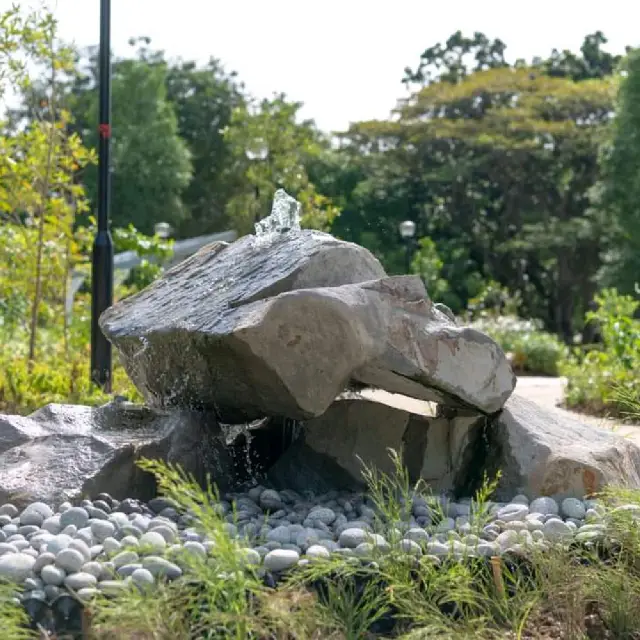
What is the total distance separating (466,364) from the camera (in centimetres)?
485

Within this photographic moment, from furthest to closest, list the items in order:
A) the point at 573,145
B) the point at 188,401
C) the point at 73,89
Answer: the point at 73,89
the point at 573,145
the point at 188,401

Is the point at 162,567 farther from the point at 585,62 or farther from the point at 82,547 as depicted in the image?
the point at 585,62

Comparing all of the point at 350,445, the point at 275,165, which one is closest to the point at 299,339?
the point at 350,445

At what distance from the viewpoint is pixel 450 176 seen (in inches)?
1251

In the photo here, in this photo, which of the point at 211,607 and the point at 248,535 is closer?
the point at 211,607

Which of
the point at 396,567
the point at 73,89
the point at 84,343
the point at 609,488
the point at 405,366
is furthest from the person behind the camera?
the point at 73,89

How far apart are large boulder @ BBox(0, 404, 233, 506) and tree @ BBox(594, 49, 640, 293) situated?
24.1 metres

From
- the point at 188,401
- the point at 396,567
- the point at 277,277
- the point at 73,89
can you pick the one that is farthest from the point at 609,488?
the point at 73,89

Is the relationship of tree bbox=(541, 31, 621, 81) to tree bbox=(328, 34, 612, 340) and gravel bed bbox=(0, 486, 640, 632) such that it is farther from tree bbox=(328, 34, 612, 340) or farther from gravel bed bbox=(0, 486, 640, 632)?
gravel bed bbox=(0, 486, 640, 632)

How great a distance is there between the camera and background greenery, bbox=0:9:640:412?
23.8 metres

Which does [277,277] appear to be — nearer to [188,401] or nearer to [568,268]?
[188,401]

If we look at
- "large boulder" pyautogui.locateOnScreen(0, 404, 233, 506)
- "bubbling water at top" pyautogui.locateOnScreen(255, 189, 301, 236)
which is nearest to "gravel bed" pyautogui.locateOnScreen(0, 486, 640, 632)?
"large boulder" pyautogui.locateOnScreen(0, 404, 233, 506)

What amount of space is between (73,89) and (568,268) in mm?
19397

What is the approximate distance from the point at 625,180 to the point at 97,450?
26.0m
